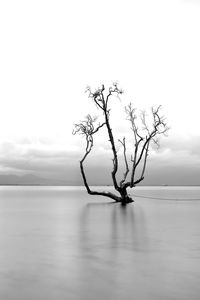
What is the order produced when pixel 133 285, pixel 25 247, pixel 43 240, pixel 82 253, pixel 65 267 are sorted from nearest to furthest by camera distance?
1. pixel 133 285
2. pixel 65 267
3. pixel 82 253
4. pixel 25 247
5. pixel 43 240

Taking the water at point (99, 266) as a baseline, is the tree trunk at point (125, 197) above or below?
above

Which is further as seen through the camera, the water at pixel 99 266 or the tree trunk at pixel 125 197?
the tree trunk at pixel 125 197

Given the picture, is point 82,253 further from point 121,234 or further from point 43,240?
point 121,234

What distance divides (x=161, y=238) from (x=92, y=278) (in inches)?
345

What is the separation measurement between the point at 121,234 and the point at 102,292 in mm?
11385

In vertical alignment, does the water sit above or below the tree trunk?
below

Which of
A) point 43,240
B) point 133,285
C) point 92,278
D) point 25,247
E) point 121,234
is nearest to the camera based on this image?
point 133,285

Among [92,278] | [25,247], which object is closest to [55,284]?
[92,278]

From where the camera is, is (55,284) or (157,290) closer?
(157,290)

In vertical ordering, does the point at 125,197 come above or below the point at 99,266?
above

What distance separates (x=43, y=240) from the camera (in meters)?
17.9

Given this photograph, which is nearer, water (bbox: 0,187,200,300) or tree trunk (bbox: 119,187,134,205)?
water (bbox: 0,187,200,300)

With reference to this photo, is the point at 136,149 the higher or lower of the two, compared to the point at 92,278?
higher

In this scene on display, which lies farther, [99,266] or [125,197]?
[125,197]
